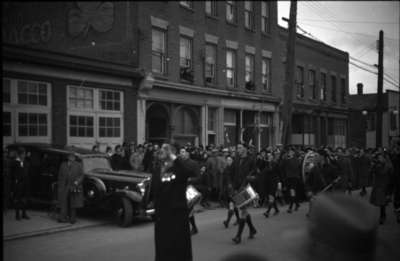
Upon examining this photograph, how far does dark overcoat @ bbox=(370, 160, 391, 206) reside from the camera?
1078 centimetres

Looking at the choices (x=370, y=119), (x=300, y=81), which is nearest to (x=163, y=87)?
(x=300, y=81)

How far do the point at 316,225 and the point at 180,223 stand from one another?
2562 millimetres

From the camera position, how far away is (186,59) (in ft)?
64.7

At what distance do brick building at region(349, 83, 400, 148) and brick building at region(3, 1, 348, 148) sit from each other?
10689 mm

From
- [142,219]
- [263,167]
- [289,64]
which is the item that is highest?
[289,64]

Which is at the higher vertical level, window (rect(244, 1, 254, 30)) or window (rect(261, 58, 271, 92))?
window (rect(261, 58, 271, 92))

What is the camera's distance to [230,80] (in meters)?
22.4

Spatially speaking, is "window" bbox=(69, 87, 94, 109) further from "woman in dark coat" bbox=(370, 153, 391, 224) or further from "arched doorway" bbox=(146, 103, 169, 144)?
"woman in dark coat" bbox=(370, 153, 391, 224)

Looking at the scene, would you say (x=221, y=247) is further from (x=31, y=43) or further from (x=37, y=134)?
(x=37, y=134)

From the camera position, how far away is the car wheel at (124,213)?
10648mm

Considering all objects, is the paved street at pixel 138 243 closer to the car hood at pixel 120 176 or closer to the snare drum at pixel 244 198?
the snare drum at pixel 244 198

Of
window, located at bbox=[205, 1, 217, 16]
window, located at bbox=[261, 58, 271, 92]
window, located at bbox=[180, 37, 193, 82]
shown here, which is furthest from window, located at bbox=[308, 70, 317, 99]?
window, located at bbox=[205, 1, 217, 16]

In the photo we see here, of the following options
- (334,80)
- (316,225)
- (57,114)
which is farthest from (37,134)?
(334,80)

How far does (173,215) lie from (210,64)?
52.8ft
